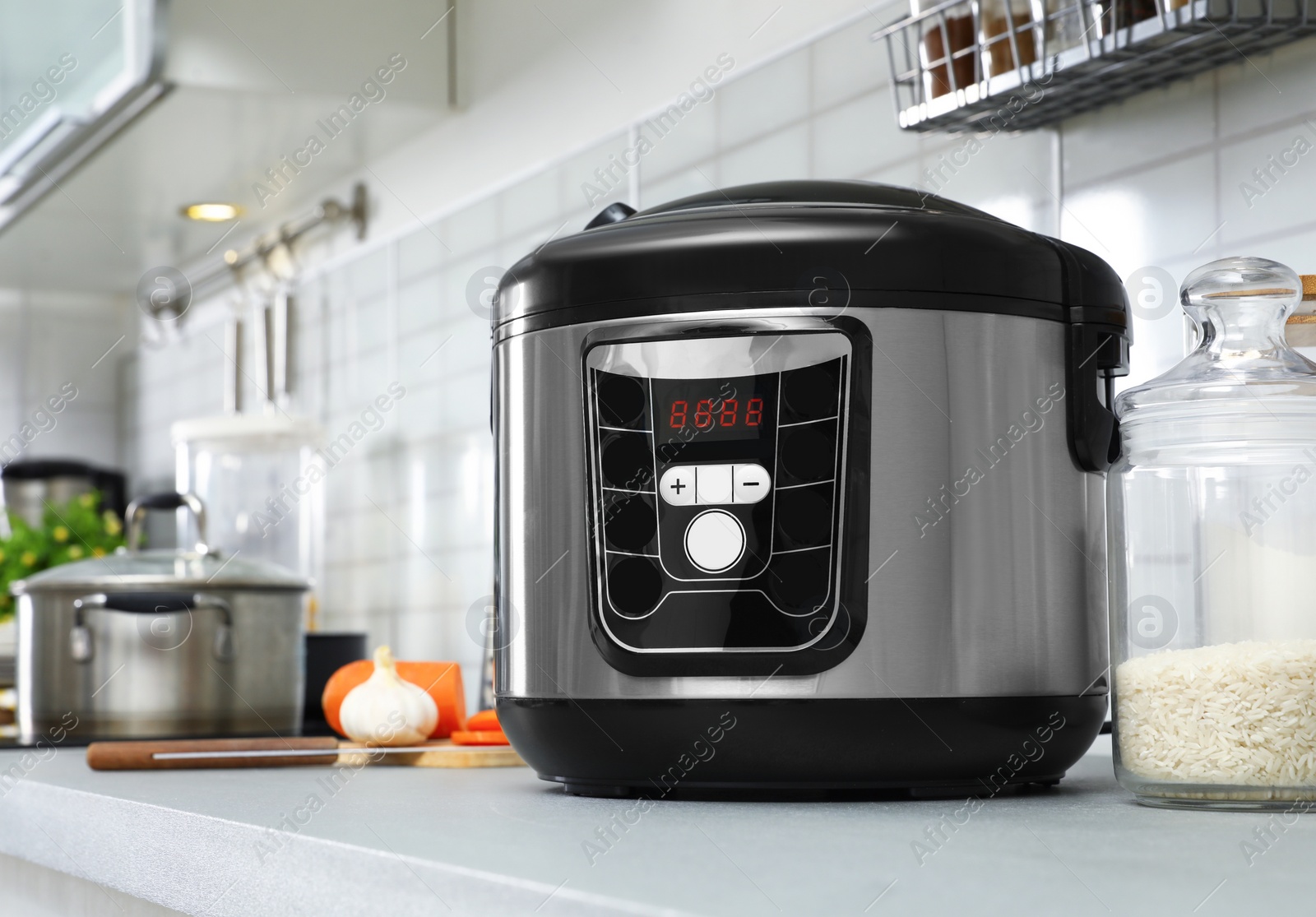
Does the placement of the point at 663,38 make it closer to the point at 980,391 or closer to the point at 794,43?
the point at 794,43

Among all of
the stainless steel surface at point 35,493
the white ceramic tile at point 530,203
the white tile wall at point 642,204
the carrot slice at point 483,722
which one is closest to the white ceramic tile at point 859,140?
the white tile wall at point 642,204

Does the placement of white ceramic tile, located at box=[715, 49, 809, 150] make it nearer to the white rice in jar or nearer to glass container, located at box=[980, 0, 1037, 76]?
glass container, located at box=[980, 0, 1037, 76]

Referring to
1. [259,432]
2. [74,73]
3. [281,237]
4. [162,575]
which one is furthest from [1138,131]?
[281,237]

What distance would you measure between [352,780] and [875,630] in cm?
32

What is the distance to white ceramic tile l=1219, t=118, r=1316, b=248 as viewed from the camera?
0.84 metres

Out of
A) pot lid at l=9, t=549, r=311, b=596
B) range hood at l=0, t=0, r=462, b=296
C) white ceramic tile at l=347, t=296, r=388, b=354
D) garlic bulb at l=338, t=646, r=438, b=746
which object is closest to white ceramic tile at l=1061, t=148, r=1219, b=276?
garlic bulb at l=338, t=646, r=438, b=746

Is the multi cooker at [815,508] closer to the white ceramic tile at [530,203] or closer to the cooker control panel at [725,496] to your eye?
the cooker control panel at [725,496]

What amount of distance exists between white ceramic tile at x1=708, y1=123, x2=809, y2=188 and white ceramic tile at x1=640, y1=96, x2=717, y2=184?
34mm

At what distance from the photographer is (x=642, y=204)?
149 cm

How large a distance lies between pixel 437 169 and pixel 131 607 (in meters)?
0.85

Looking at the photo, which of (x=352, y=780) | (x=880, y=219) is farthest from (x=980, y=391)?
(x=352, y=780)

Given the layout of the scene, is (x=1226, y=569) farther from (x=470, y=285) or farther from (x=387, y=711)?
(x=470, y=285)

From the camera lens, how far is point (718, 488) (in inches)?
24.0

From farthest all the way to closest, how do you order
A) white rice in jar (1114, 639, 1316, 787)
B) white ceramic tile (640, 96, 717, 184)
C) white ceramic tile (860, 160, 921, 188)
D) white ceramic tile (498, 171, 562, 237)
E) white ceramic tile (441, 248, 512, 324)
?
white ceramic tile (441, 248, 512, 324)
white ceramic tile (498, 171, 562, 237)
white ceramic tile (640, 96, 717, 184)
white ceramic tile (860, 160, 921, 188)
white rice in jar (1114, 639, 1316, 787)
